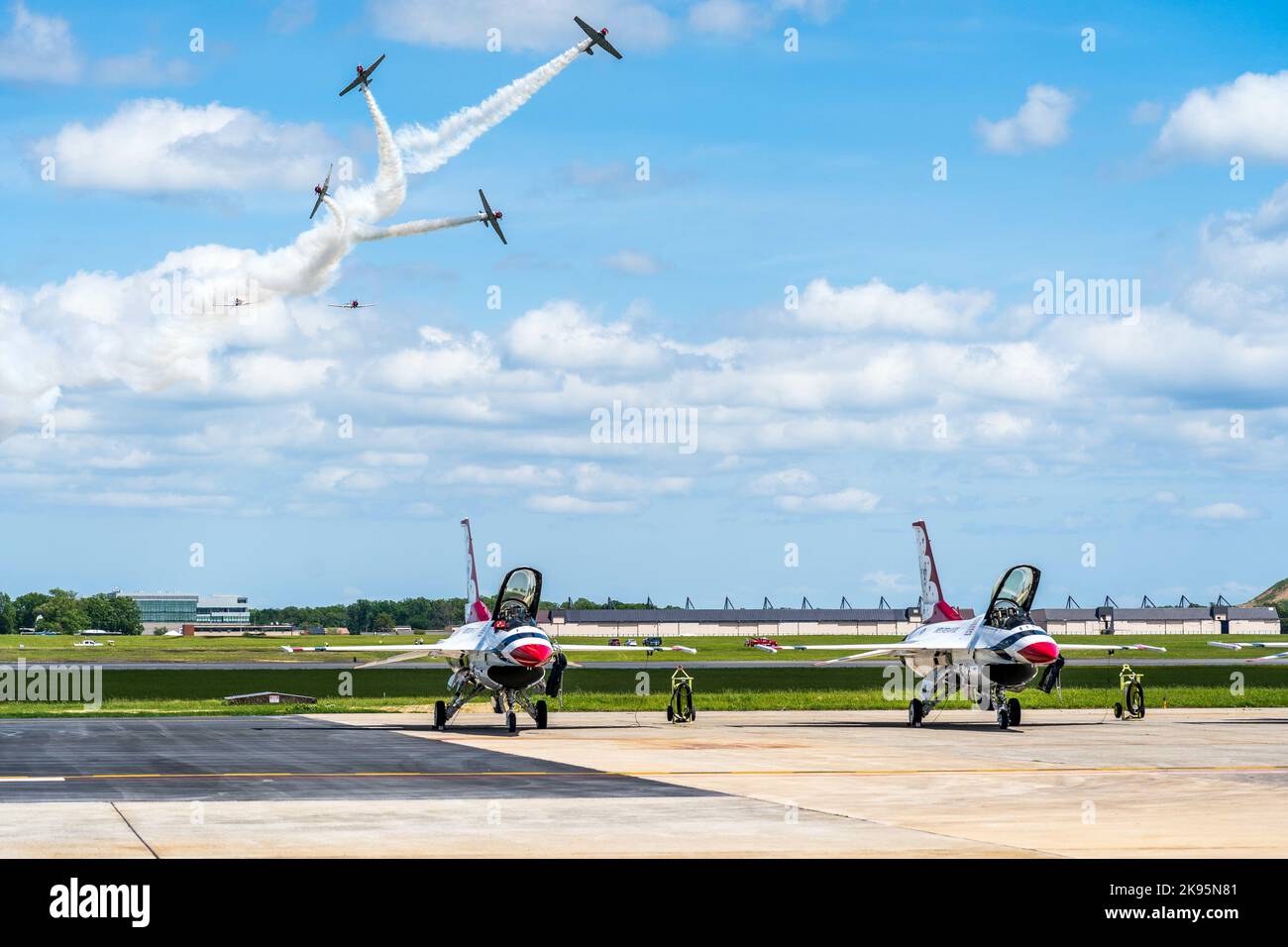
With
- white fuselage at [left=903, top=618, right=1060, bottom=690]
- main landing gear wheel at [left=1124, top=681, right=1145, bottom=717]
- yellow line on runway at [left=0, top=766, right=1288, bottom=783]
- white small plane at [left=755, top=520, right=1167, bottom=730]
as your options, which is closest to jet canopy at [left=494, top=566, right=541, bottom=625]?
white small plane at [left=755, top=520, right=1167, bottom=730]

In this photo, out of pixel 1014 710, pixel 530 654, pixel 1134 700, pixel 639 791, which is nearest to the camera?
pixel 639 791

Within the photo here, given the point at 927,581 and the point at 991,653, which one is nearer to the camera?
the point at 991,653

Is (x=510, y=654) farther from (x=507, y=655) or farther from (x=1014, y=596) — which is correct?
(x=1014, y=596)

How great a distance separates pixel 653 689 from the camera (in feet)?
276

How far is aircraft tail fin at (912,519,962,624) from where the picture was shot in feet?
171

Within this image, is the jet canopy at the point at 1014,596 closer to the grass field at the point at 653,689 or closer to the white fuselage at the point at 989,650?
the white fuselage at the point at 989,650

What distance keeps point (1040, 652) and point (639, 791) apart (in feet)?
66.1

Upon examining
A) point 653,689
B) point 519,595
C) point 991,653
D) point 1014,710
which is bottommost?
point 653,689

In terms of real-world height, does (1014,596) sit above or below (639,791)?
above

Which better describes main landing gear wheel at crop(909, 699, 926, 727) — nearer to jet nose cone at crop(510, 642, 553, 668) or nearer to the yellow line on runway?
jet nose cone at crop(510, 642, 553, 668)

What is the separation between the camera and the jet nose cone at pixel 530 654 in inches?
1517

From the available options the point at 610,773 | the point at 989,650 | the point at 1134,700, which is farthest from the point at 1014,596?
the point at 610,773
